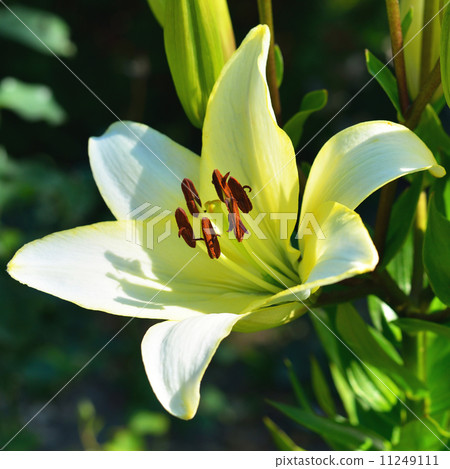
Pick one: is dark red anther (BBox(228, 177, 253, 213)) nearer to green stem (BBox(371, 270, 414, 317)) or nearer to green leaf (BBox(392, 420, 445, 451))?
green stem (BBox(371, 270, 414, 317))

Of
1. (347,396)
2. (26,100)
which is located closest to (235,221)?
(347,396)

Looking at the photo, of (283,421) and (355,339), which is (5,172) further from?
(283,421)

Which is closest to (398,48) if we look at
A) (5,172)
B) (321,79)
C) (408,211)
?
(408,211)

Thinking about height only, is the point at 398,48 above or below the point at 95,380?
above

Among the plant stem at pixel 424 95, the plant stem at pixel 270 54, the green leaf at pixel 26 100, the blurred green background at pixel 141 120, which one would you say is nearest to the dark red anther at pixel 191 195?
the plant stem at pixel 270 54

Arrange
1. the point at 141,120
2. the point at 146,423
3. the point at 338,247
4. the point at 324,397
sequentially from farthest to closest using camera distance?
1. the point at 141,120
2. the point at 146,423
3. the point at 324,397
4. the point at 338,247

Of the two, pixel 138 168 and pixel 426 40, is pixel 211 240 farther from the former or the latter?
pixel 426 40

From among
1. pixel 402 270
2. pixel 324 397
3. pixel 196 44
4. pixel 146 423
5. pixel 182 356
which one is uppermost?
pixel 196 44
